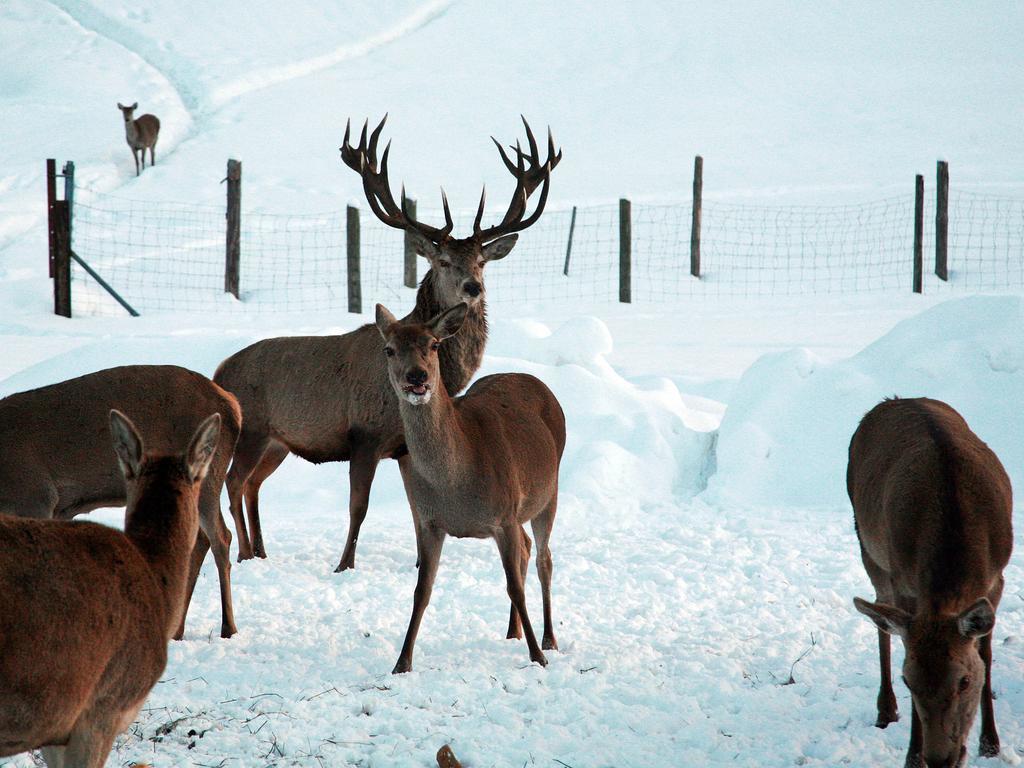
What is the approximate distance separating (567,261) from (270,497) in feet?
43.5

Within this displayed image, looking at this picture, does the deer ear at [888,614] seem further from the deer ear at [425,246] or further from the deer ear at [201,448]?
the deer ear at [425,246]

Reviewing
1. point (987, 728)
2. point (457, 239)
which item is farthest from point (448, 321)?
point (987, 728)

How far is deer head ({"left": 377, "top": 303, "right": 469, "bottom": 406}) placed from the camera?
5.64 m

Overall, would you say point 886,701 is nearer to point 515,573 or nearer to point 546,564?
point 515,573

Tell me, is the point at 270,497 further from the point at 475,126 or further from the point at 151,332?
the point at 475,126

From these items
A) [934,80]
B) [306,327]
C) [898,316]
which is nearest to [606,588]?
[306,327]

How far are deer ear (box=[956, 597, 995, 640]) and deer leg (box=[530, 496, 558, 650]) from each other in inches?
101

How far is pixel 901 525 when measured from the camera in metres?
4.39

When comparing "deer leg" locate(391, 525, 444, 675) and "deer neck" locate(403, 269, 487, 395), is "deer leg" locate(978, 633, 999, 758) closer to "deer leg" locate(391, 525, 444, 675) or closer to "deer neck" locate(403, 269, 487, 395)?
"deer leg" locate(391, 525, 444, 675)

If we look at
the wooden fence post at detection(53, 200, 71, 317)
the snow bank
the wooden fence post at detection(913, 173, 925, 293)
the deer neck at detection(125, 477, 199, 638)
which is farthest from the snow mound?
the wooden fence post at detection(913, 173, 925, 293)

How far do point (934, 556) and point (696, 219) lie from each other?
52.9 ft

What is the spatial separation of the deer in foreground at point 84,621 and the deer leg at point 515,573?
223 cm

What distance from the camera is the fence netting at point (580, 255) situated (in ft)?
65.9

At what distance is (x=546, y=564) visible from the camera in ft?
21.0
